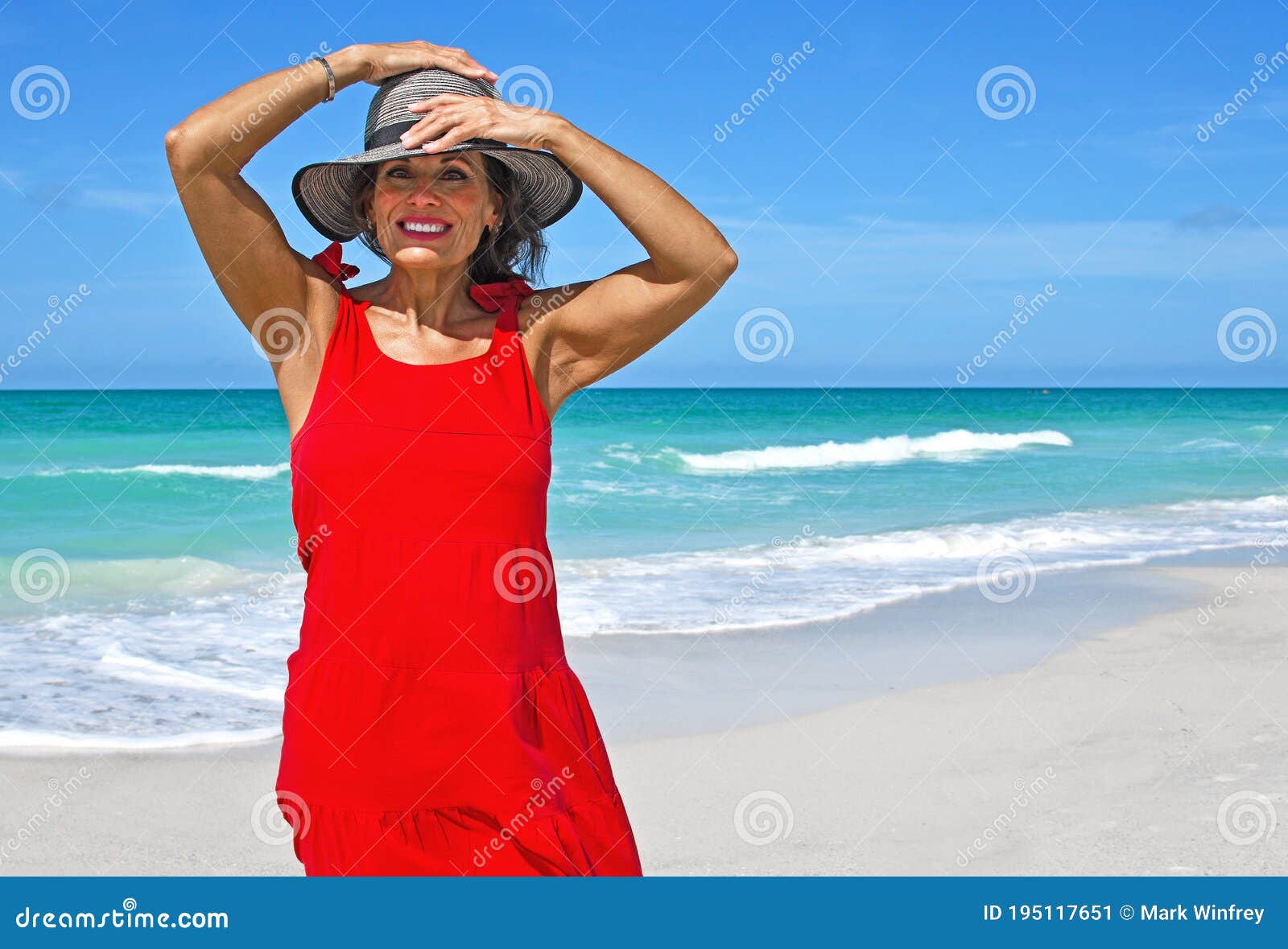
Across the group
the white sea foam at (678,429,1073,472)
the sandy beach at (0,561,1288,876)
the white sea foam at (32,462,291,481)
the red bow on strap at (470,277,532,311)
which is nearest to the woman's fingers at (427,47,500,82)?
the red bow on strap at (470,277,532,311)

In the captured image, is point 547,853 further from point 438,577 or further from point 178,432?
point 178,432

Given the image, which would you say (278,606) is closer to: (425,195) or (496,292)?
(496,292)

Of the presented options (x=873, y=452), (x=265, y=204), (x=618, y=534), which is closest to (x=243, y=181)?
(x=265, y=204)

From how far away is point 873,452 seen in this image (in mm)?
27469

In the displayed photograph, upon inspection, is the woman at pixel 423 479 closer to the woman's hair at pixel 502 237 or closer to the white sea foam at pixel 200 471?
the woman's hair at pixel 502 237

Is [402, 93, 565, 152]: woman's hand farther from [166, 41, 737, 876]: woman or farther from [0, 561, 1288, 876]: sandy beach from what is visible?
[0, 561, 1288, 876]: sandy beach

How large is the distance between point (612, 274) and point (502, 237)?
268mm

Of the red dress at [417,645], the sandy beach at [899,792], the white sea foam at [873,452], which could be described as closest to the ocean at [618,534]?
the white sea foam at [873,452]

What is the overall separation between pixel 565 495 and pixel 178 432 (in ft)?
48.3

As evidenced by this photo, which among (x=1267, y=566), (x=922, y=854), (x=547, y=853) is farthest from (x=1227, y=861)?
(x=1267, y=566)

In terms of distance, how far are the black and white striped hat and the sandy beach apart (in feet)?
9.10

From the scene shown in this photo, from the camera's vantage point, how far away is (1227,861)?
430 centimetres

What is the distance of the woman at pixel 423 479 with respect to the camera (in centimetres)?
212

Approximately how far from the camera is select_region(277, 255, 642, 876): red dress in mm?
2117
